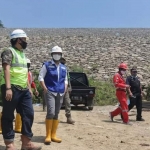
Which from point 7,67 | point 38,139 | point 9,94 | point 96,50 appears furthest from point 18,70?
point 96,50

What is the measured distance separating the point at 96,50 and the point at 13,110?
21755 millimetres

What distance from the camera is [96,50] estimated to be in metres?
28.1

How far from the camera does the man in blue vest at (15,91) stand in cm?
644

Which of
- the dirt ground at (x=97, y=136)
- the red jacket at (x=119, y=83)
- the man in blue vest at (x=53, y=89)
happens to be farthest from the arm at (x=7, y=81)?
the red jacket at (x=119, y=83)

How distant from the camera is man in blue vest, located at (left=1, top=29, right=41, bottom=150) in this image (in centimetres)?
644

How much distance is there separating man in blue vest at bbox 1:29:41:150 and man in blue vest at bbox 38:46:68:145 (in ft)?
2.87

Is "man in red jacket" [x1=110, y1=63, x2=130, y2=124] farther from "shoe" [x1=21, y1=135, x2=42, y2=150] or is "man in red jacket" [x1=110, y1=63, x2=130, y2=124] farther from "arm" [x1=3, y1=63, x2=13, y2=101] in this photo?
"arm" [x1=3, y1=63, x2=13, y2=101]

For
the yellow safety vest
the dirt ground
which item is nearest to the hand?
the yellow safety vest

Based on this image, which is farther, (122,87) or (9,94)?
(122,87)

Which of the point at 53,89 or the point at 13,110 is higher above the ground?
the point at 53,89

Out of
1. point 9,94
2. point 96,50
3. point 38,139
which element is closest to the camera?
point 9,94

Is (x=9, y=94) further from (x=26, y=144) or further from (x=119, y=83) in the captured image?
(x=119, y=83)

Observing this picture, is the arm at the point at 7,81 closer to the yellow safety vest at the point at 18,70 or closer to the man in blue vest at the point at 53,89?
the yellow safety vest at the point at 18,70

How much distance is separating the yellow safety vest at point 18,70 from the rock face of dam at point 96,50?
15.1 metres
